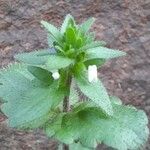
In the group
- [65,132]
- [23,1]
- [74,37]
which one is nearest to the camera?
[74,37]

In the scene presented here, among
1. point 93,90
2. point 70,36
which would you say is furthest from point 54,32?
point 93,90

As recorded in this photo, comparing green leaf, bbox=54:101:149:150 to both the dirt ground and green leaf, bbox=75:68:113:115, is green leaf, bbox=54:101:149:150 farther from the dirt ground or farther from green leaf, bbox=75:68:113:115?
the dirt ground

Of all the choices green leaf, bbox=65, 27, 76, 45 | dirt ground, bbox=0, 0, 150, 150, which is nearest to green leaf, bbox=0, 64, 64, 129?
green leaf, bbox=65, 27, 76, 45

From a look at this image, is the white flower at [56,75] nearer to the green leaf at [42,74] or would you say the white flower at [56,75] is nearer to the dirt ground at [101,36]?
the green leaf at [42,74]

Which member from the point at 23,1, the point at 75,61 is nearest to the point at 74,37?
the point at 75,61

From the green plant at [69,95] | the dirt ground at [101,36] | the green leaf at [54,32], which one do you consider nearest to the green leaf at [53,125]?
the green plant at [69,95]

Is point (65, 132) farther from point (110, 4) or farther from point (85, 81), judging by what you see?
point (110, 4)

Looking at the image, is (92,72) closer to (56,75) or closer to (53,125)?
(56,75)
